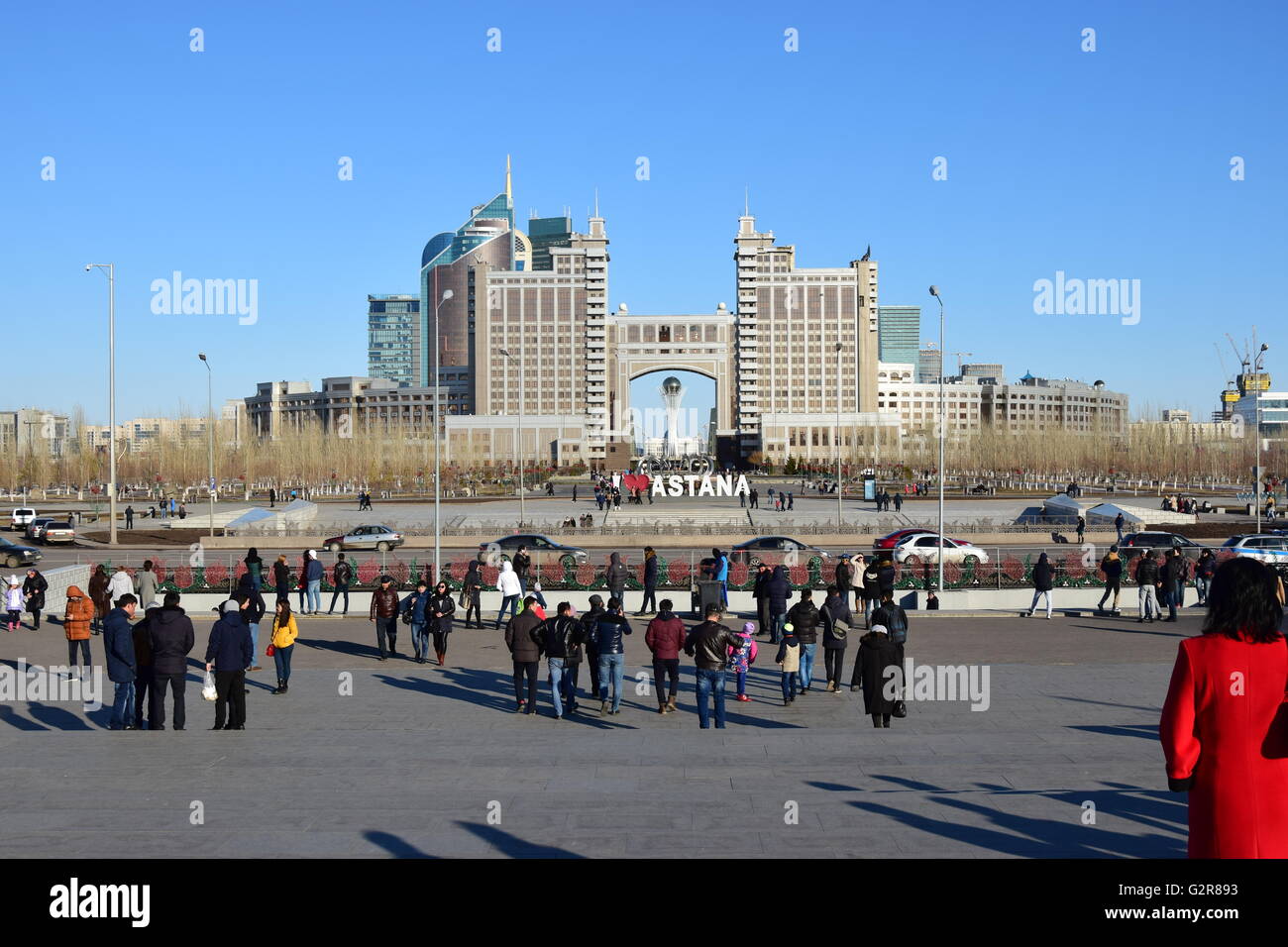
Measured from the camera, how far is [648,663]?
66.1 feet

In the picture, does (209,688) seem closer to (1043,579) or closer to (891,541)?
(1043,579)

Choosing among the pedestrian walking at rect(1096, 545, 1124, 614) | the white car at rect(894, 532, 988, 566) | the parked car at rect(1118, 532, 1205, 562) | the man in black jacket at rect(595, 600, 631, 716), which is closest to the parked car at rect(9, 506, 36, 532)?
the white car at rect(894, 532, 988, 566)

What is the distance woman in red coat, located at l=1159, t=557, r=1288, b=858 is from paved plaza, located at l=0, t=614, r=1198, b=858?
12.4 feet

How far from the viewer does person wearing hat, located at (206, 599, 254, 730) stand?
13555 millimetres

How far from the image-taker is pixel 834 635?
Answer: 1644 centimetres

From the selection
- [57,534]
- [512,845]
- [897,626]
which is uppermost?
[897,626]

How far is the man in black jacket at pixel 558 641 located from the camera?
14625 mm

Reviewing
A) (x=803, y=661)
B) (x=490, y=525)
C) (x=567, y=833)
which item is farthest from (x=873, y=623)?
(x=490, y=525)

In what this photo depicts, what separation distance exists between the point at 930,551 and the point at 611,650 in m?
21.8

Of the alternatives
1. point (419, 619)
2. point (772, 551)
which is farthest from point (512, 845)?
point (772, 551)

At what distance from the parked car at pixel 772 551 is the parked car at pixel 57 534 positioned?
102 feet

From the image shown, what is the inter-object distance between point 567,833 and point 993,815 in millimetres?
3479

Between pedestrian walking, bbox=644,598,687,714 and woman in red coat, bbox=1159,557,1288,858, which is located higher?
woman in red coat, bbox=1159,557,1288,858

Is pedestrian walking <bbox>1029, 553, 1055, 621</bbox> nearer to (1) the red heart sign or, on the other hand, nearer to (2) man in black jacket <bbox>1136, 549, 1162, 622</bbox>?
(2) man in black jacket <bbox>1136, 549, 1162, 622</bbox>
